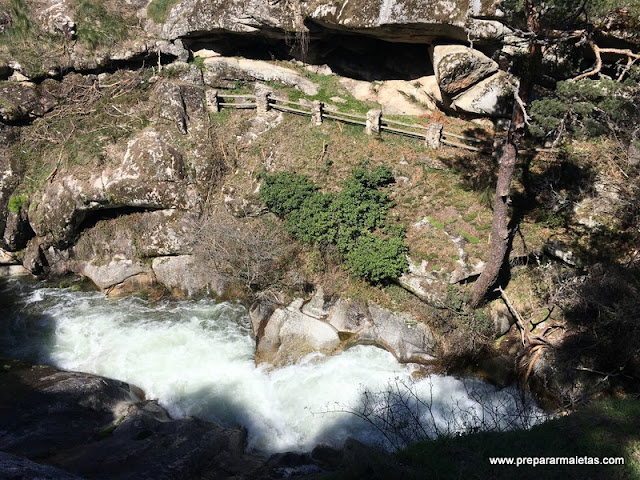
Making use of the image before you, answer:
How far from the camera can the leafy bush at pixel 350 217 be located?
12.0 meters

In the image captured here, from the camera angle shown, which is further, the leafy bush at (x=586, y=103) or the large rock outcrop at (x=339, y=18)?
the large rock outcrop at (x=339, y=18)

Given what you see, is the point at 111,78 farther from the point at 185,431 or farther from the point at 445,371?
the point at 445,371

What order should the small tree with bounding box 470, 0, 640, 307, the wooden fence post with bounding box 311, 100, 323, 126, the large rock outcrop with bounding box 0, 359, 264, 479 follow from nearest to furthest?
the small tree with bounding box 470, 0, 640, 307, the large rock outcrop with bounding box 0, 359, 264, 479, the wooden fence post with bounding box 311, 100, 323, 126

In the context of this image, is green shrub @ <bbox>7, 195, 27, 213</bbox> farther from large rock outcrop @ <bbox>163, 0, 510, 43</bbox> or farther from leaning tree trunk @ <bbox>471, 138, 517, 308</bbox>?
leaning tree trunk @ <bbox>471, 138, 517, 308</bbox>

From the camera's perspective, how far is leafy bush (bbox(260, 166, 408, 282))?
1202cm

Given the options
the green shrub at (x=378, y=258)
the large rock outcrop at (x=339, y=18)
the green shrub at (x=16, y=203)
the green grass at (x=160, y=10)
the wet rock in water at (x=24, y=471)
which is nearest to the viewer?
the wet rock in water at (x=24, y=471)

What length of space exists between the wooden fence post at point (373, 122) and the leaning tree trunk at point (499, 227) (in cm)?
600

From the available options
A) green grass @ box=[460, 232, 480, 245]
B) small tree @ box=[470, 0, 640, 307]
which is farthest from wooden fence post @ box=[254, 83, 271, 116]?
small tree @ box=[470, 0, 640, 307]

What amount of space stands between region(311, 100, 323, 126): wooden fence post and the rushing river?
7.81m

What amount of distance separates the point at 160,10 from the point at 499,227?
17554mm

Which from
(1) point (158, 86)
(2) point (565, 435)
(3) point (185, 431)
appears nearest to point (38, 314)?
(3) point (185, 431)

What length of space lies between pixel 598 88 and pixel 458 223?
17.7 ft

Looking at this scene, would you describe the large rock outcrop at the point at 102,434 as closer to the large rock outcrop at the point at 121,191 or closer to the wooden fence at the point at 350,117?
the large rock outcrop at the point at 121,191

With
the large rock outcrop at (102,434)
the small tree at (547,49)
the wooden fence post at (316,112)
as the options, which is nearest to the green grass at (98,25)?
the wooden fence post at (316,112)
